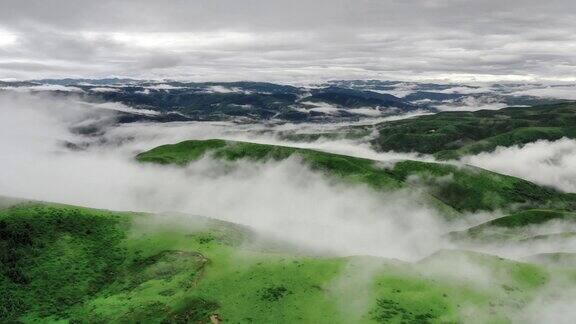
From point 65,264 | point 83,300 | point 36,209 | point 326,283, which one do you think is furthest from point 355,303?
point 36,209

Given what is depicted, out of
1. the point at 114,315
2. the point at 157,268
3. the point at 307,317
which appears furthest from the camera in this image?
the point at 157,268

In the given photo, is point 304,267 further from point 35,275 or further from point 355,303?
point 35,275

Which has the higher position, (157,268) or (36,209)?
(36,209)

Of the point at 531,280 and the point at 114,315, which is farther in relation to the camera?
the point at 531,280

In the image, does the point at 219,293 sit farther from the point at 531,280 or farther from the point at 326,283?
the point at 531,280

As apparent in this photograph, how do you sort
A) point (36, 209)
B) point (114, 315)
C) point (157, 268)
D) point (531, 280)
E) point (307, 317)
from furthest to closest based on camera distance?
point (36, 209) → point (157, 268) → point (531, 280) → point (114, 315) → point (307, 317)

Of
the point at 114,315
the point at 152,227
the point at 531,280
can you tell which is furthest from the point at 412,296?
the point at 152,227
